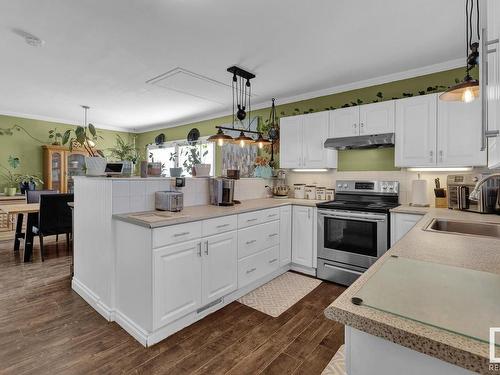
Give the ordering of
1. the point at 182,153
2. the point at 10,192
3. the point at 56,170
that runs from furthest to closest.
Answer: the point at 182,153, the point at 56,170, the point at 10,192

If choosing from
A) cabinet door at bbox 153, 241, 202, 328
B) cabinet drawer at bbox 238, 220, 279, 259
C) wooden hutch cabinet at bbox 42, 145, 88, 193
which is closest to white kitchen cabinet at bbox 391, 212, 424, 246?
cabinet drawer at bbox 238, 220, 279, 259

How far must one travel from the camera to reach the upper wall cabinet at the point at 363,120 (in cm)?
313

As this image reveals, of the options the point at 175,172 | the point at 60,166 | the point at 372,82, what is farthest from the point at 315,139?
the point at 60,166

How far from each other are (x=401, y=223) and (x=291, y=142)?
187 cm

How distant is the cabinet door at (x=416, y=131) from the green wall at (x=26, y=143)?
6.84 metres

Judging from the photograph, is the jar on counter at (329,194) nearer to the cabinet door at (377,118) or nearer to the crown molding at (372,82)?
the cabinet door at (377,118)

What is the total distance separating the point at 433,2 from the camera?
2.02 meters

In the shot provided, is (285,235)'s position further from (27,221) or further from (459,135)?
(27,221)

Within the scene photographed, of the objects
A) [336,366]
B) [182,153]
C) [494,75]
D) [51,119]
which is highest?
[51,119]

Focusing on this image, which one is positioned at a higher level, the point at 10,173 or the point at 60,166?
the point at 60,166

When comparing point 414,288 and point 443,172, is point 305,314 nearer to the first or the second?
point 414,288

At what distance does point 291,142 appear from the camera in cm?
399

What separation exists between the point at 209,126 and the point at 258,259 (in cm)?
362

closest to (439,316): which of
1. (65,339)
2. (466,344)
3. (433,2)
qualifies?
(466,344)
